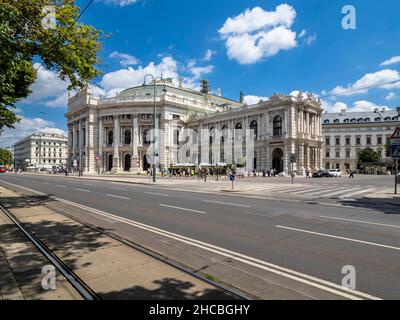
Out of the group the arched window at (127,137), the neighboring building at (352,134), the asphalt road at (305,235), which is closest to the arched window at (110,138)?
the arched window at (127,137)

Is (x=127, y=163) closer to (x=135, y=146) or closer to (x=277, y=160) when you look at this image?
(x=135, y=146)

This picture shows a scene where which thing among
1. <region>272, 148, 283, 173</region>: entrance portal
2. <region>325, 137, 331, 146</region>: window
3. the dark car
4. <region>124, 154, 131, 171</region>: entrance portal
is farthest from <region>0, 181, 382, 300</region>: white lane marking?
<region>325, 137, 331, 146</region>: window

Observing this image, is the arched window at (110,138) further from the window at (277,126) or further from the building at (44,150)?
the building at (44,150)

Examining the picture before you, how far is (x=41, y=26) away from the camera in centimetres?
920

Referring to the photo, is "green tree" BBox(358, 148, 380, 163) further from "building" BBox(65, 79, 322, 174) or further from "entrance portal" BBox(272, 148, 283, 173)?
"entrance portal" BBox(272, 148, 283, 173)

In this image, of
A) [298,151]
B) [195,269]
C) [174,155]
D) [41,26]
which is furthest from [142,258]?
[174,155]

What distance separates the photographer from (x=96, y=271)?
4.56m

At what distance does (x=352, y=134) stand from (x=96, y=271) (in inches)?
3672

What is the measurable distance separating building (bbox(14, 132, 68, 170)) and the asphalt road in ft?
452

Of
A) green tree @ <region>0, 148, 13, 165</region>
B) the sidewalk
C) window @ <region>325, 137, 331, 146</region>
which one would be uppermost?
window @ <region>325, 137, 331, 146</region>

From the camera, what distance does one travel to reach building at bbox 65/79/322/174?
168 ft

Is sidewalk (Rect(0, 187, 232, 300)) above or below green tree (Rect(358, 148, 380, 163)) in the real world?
below
